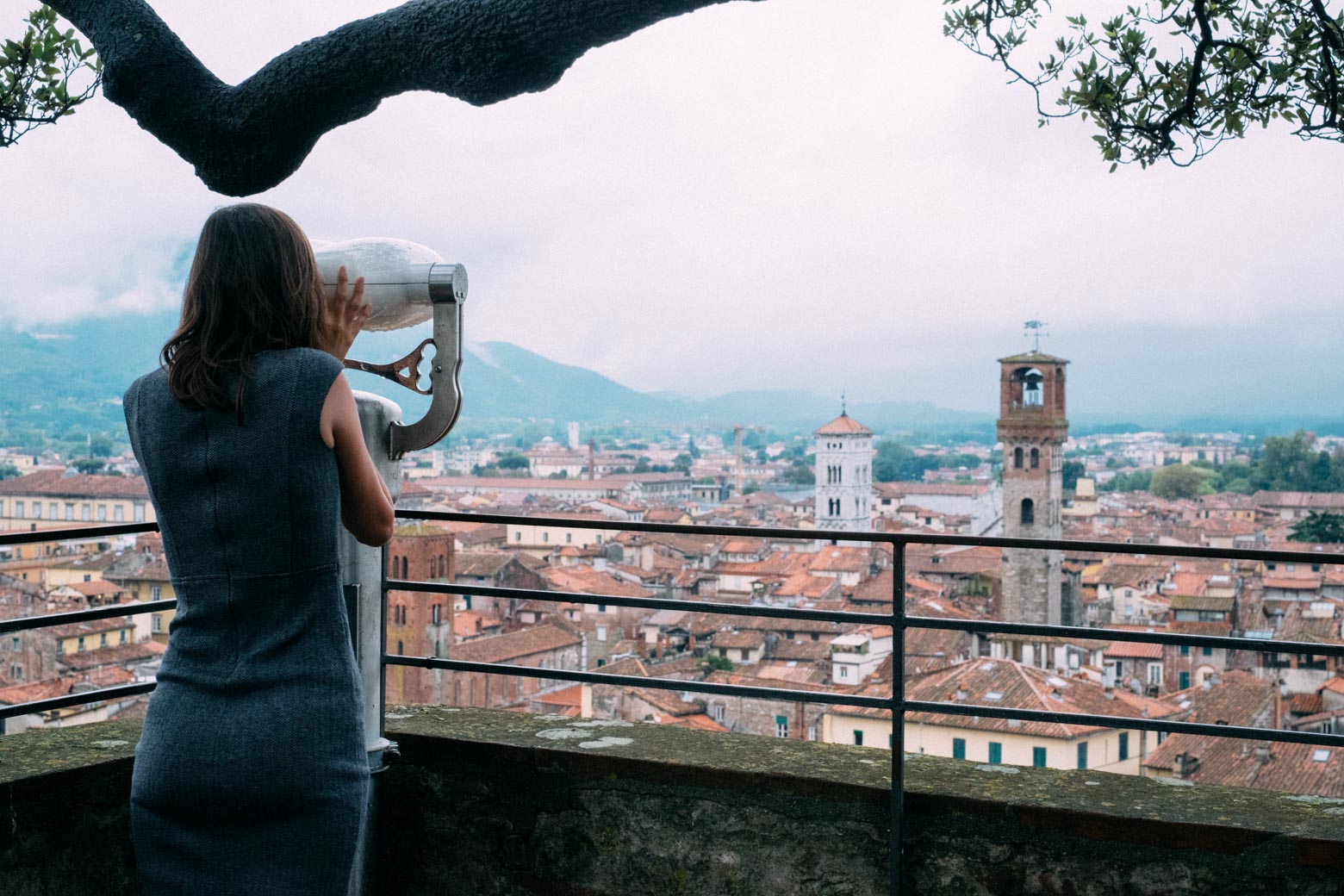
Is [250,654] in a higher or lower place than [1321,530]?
higher

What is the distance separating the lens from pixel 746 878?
2223 millimetres

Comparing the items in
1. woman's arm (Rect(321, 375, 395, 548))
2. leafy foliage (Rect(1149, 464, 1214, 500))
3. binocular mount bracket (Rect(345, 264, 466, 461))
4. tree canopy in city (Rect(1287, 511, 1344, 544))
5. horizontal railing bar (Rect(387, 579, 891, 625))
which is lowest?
tree canopy in city (Rect(1287, 511, 1344, 544))

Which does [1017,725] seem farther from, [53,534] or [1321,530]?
[53,534]

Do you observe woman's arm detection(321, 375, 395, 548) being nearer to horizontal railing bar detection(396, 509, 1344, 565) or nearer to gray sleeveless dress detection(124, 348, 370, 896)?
gray sleeveless dress detection(124, 348, 370, 896)

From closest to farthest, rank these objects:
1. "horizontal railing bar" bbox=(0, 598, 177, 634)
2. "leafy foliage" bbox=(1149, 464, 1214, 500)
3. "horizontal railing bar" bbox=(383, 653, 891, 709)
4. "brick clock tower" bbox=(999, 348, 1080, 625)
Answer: "horizontal railing bar" bbox=(0, 598, 177, 634) → "horizontal railing bar" bbox=(383, 653, 891, 709) → "brick clock tower" bbox=(999, 348, 1080, 625) → "leafy foliage" bbox=(1149, 464, 1214, 500)

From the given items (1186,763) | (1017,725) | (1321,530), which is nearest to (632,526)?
(1186,763)

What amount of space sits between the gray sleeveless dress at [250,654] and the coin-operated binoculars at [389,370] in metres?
0.43

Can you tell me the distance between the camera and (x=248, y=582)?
1.30 meters

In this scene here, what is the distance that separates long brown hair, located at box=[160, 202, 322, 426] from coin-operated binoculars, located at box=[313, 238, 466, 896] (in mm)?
369

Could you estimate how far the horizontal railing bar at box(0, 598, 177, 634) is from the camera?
6.31ft

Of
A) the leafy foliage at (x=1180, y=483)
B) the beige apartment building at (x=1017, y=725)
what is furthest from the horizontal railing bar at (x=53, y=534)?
the leafy foliage at (x=1180, y=483)

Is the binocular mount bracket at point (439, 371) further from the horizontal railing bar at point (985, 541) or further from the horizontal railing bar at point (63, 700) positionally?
the horizontal railing bar at point (63, 700)

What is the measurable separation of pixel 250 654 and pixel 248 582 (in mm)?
81

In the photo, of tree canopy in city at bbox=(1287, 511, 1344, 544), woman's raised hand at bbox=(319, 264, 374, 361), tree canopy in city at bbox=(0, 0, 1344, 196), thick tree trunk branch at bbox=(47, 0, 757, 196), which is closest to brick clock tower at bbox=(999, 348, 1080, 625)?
tree canopy in city at bbox=(1287, 511, 1344, 544)
